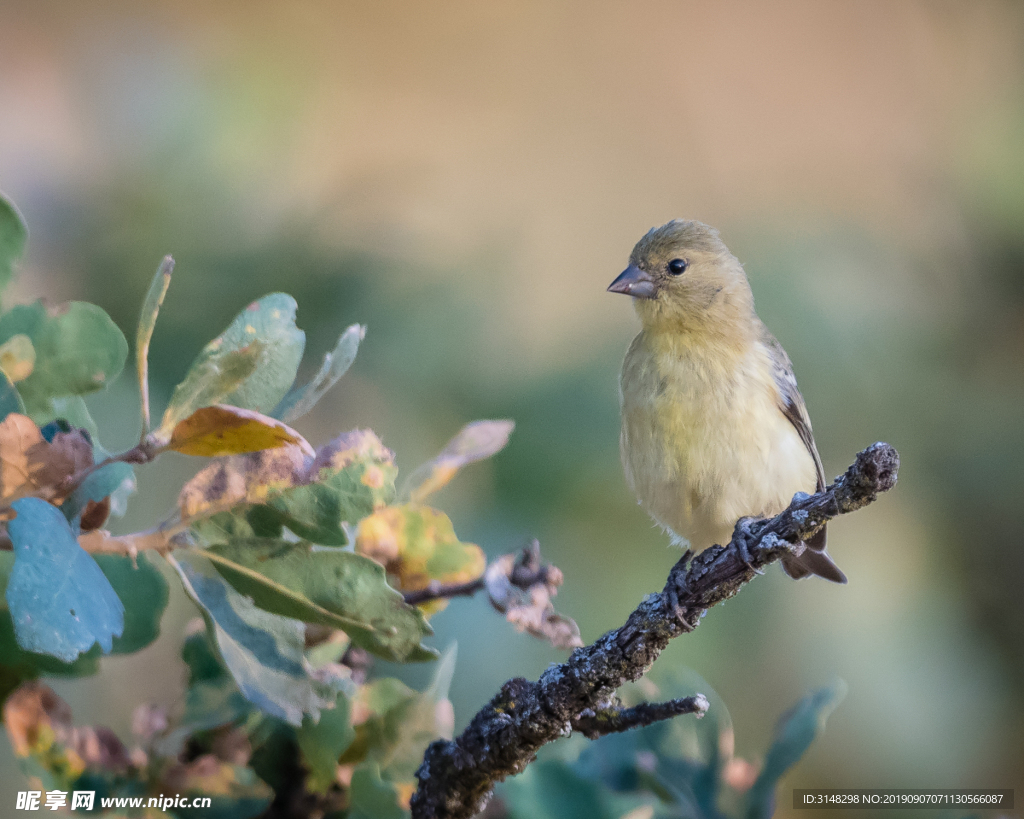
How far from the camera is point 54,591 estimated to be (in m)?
0.29

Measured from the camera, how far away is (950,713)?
4.56 feet

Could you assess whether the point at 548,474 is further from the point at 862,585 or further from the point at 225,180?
the point at 862,585

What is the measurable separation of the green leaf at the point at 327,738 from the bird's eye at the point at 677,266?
0.55 metres

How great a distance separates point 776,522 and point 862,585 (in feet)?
3.53

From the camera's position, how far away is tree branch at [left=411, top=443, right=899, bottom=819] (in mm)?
401

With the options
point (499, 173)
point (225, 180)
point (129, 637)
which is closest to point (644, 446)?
point (129, 637)

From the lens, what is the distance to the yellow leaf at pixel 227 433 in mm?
320

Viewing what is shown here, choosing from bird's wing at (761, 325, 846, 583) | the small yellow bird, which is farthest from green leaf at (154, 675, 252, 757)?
bird's wing at (761, 325, 846, 583)

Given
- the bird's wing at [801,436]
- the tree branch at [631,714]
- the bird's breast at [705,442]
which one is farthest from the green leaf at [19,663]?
the bird's wing at [801,436]

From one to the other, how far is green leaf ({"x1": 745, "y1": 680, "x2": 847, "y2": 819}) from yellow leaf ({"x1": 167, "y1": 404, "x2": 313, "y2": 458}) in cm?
32

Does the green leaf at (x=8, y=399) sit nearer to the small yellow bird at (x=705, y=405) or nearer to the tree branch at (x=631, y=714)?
the tree branch at (x=631, y=714)

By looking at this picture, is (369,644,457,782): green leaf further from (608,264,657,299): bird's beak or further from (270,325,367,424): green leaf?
(608,264,657,299): bird's beak

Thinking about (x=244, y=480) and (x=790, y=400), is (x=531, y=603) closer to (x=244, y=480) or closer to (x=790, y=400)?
(x=244, y=480)

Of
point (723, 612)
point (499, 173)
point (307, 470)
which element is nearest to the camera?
point (307, 470)
